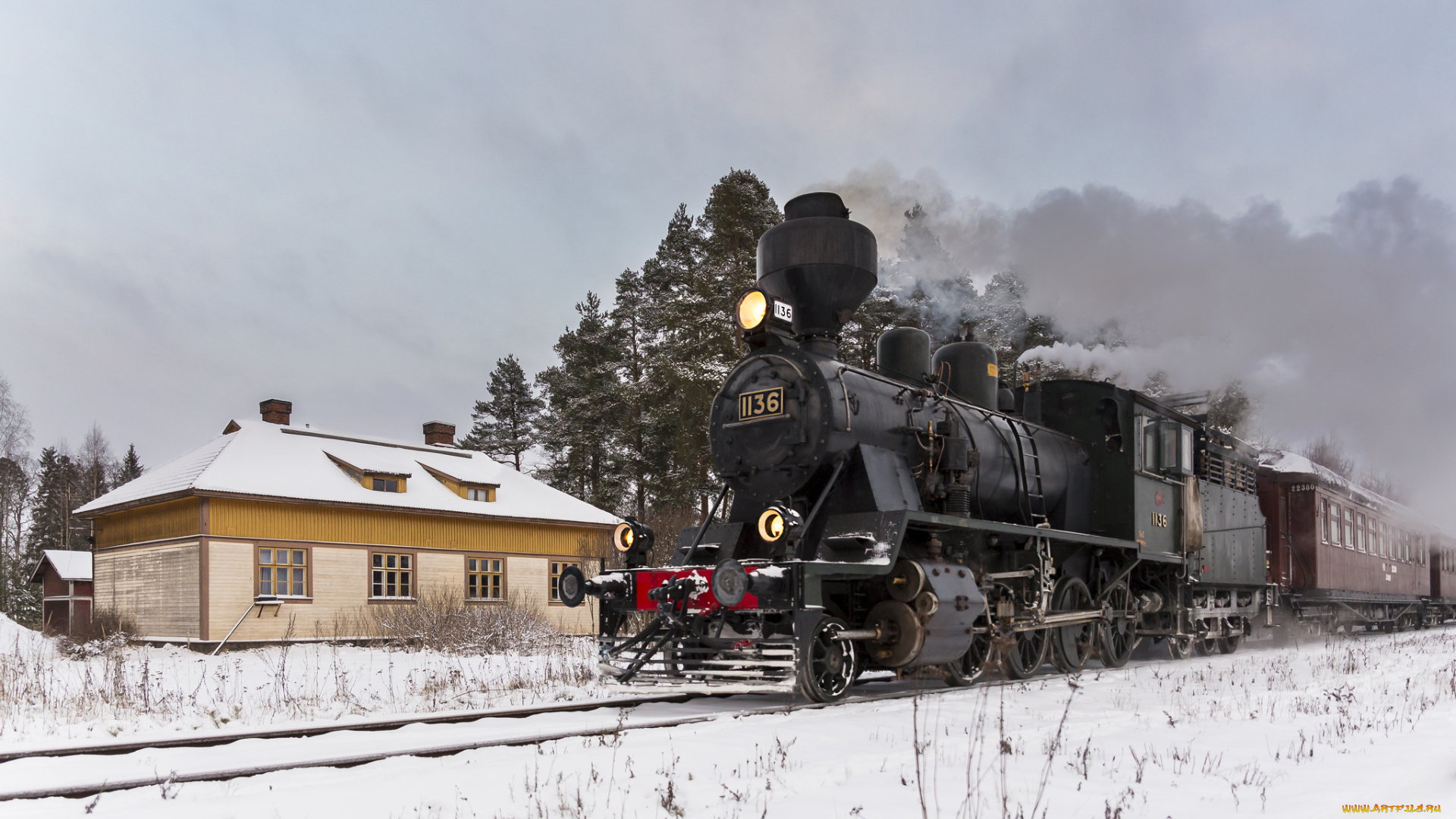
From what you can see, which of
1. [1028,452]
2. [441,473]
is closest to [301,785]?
[1028,452]

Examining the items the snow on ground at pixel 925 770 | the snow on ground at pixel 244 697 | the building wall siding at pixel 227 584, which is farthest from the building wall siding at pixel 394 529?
the snow on ground at pixel 925 770

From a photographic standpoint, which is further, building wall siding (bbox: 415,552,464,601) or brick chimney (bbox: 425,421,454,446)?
brick chimney (bbox: 425,421,454,446)

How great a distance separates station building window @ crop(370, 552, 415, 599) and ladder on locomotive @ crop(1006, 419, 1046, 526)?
16.5 meters

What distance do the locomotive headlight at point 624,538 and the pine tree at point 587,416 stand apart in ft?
79.4

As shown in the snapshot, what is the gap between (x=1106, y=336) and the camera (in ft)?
55.2

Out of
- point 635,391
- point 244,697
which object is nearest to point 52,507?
point 635,391

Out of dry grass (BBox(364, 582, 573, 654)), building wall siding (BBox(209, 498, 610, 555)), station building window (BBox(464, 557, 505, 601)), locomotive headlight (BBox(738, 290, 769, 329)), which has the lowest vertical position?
dry grass (BBox(364, 582, 573, 654))

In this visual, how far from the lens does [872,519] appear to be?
8.67 meters

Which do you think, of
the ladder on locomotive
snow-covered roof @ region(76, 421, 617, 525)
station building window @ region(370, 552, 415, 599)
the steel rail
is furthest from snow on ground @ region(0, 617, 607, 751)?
station building window @ region(370, 552, 415, 599)

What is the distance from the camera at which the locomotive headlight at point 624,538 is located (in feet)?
32.5

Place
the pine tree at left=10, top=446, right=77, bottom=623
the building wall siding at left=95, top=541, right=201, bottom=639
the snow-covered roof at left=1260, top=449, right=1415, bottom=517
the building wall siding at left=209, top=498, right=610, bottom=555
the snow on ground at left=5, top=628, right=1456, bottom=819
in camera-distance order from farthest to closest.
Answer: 1. the pine tree at left=10, top=446, right=77, bottom=623
2. the building wall siding at left=209, top=498, right=610, bottom=555
3. the building wall siding at left=95, top=541, right=201, bottom=639
4. the snow-covered roof at left=1260, top=449, right=1415, bottom=517
5. the snow on ground at left=5, top=628, right=1456, bottom=819

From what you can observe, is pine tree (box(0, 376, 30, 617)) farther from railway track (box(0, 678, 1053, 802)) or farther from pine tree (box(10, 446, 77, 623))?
railway track (box(0, 678, 1053, 802))

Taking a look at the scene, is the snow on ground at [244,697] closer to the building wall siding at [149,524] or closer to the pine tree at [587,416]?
the building wall siding at [149,524]

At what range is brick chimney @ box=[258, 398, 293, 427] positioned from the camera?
26.0m
